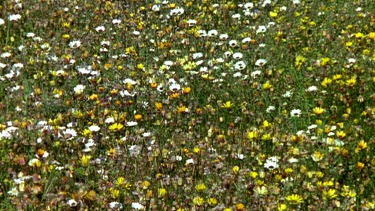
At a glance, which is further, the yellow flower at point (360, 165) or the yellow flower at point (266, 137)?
the yellow flower at point (266, 137)

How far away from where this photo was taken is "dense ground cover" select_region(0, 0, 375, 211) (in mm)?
3877

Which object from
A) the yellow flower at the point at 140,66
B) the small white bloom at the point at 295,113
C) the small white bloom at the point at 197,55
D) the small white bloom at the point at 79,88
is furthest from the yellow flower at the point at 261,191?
the small white bloom at the point at 197,55

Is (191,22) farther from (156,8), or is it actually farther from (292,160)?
(292,160)

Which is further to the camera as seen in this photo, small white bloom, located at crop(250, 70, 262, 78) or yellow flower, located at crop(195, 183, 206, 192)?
small white bloom, located at crop(250, 70, 262, 78)

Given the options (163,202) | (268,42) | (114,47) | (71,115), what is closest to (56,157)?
(71,115)

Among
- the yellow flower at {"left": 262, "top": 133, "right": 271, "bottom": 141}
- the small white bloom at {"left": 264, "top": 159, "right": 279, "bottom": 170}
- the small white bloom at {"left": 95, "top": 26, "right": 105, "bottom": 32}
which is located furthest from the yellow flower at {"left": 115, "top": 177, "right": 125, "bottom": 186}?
the small white bloom at {"left": 95, "top": 26, "right": 105, "bottom": 32}

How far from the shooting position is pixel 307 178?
153 inches

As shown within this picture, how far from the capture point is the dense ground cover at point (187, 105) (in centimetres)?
388

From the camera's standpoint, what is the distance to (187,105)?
16.6ft

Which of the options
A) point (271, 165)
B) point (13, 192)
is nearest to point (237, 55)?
point (271, 165)


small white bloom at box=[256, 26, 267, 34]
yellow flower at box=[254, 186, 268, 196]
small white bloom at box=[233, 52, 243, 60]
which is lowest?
small white bloom at box=[256, 26, 267, 34]

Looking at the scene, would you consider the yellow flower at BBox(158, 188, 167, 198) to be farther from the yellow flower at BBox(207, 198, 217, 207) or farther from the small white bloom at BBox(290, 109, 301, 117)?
the small white bloom at BBox(290, 109, 301, 117)

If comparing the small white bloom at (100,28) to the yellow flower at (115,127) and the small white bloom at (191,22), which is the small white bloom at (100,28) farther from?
the yellow flower at (115,127)

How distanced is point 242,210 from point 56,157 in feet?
4.51
